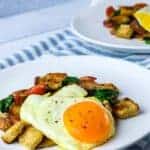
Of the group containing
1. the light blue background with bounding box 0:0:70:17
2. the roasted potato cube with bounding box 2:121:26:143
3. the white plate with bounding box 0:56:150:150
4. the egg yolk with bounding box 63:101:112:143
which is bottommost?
the light blue background with bounding box 0:0:70:17

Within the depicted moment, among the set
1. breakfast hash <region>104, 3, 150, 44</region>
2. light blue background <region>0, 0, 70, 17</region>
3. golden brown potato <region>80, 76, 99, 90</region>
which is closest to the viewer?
golden brown potato <region>80, 76, 99, 90</region>

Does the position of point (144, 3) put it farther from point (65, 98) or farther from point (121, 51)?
point (65, 98)

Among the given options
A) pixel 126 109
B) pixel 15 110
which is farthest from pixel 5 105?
pixel 126 109

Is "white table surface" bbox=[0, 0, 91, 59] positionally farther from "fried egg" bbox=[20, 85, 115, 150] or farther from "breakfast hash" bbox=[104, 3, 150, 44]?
"fried egg" bbox=[20, 85, 115, 150]

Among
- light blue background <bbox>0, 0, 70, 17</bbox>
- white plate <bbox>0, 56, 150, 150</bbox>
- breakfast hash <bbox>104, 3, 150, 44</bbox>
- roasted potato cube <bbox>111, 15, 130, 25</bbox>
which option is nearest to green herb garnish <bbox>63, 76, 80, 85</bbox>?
white plate <bbox>0, 56, 150, 150</bbox>

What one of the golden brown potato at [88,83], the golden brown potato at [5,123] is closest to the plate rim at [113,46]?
the golden brown potato at [88,83]

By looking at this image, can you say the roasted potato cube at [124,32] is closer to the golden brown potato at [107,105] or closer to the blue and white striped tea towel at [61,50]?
the blue and white striped tea towel at [61,50]
